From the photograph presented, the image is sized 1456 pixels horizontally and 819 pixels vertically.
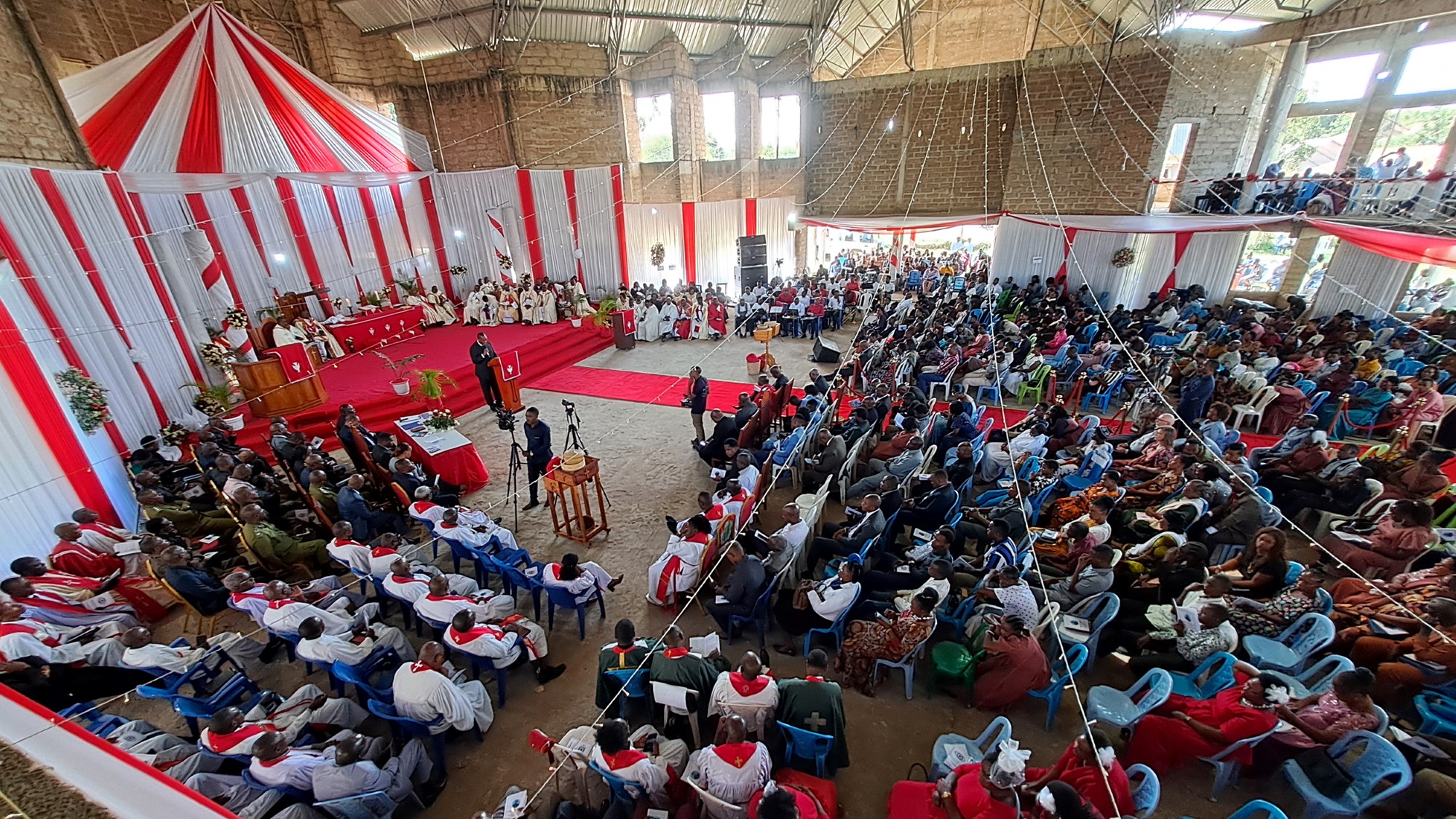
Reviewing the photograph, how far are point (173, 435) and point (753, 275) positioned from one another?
1303cm

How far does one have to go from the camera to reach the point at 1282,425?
7.22 metres

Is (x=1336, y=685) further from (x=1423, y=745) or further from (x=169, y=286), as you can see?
(x=169, y=286)

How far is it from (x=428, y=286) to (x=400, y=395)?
6.51 m

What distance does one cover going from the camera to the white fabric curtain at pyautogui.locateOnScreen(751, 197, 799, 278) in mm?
16703

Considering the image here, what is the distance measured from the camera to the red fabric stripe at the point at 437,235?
13781 mm

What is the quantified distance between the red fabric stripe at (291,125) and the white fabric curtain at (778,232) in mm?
10099

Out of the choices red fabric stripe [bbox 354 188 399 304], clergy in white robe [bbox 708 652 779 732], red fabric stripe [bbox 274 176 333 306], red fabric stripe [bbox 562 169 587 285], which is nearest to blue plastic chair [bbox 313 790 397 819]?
clergy in white robe [bbox 708 652 779 732]

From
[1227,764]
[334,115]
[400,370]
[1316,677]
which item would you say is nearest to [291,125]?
[334,115]

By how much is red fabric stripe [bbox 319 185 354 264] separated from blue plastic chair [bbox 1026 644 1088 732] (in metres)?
14.6

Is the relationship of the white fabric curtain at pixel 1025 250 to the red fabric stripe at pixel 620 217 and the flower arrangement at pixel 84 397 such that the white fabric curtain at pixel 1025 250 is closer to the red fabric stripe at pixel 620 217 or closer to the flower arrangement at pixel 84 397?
the red fabric stripe at pixel 620 217

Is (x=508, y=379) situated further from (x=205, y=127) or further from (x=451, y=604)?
(x=451, y=604)

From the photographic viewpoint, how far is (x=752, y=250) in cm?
1608

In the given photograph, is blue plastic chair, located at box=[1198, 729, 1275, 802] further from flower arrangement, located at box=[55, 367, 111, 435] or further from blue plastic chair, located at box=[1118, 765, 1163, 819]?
flower arrangement, located at box=[55, 367, 111, 435]

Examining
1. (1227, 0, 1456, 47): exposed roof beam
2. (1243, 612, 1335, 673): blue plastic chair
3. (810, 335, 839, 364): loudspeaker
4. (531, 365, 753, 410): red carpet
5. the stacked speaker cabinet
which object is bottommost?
(531, 365, 753, 410): red carpet
